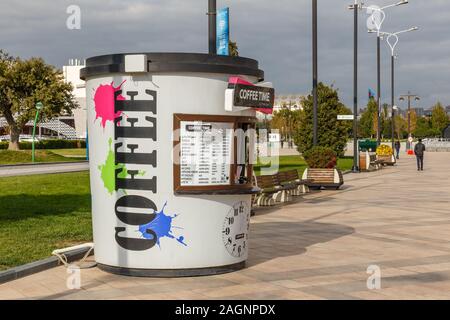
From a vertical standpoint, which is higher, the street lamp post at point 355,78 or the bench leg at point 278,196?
the street lamp post at point 355,78

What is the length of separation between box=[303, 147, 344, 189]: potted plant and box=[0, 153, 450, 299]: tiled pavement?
19.0ft

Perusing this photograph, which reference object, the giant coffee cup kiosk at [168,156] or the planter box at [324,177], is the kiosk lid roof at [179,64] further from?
the planter box at [324,177]

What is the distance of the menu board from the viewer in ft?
22.9

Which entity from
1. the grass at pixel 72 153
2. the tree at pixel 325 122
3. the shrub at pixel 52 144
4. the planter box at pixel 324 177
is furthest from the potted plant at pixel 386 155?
the shrub at pixel 52 144

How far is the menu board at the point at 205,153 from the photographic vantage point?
6984 mm

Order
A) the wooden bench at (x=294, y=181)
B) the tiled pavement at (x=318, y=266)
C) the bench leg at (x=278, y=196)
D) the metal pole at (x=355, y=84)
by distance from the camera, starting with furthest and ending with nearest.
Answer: the metal pole at (x=355, y=84) → the wooden bench at (x=294, y=181) → the bench leg at (x=278, y=196) → the tiled pavement at (x=318, y=266)

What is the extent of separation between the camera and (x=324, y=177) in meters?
19.8

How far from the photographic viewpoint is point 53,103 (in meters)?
45.4

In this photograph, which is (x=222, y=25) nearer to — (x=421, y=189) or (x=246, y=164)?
(x=246, y=164)

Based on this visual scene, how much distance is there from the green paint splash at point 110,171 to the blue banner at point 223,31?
549 cm

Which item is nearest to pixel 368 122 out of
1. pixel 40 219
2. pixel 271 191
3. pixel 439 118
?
pixel 439 118

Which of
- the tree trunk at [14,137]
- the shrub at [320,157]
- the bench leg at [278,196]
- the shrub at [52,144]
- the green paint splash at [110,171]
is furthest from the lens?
the shrub at [52,144]

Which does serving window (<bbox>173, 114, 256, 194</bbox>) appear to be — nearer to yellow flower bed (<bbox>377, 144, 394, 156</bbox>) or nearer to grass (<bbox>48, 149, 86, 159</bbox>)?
yellow flower bed (<bbox>377, 144, 394, 156</bbox>)

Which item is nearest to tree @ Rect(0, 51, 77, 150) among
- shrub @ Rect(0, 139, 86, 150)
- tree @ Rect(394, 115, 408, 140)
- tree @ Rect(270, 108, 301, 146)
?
shrub @ Rect(0, 139, 86, 150)
